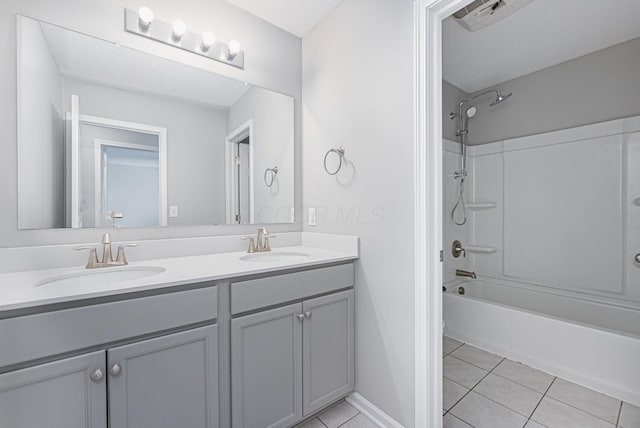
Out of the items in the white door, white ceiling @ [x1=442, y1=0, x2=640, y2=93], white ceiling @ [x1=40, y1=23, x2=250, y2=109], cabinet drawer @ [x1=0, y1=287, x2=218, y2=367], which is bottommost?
cabinet drawer @ [x1=0, y1=287, x2=218, y2=367]

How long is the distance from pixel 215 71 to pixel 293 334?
5.38 feet

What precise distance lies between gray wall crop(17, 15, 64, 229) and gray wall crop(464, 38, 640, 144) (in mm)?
3437

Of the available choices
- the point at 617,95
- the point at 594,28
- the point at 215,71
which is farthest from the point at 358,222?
the point at 617,95

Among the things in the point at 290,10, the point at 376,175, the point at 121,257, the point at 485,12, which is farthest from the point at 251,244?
the point at 485,12

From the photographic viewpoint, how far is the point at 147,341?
101 centimetres

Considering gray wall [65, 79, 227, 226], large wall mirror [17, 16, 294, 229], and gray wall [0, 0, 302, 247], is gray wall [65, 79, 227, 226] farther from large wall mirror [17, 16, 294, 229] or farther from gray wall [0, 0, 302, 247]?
gray wall [0, 0, 302, 247]

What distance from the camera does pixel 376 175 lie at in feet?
5.12

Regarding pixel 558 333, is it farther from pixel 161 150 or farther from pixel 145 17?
pixel 145 17

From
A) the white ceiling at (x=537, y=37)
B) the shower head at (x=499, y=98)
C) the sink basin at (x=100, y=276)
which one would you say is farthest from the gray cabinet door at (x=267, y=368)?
the shower head at (x=499, y=98)

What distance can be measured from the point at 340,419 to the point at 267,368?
1.97 feet

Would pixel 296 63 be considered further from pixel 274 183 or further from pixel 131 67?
pixel 131 67

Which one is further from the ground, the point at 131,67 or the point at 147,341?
the point at 131,67

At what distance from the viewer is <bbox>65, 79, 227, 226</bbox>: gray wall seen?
57.8 inches

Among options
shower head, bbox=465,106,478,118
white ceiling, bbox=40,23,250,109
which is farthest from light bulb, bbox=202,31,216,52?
shower head, bbox=465,106,478,118
